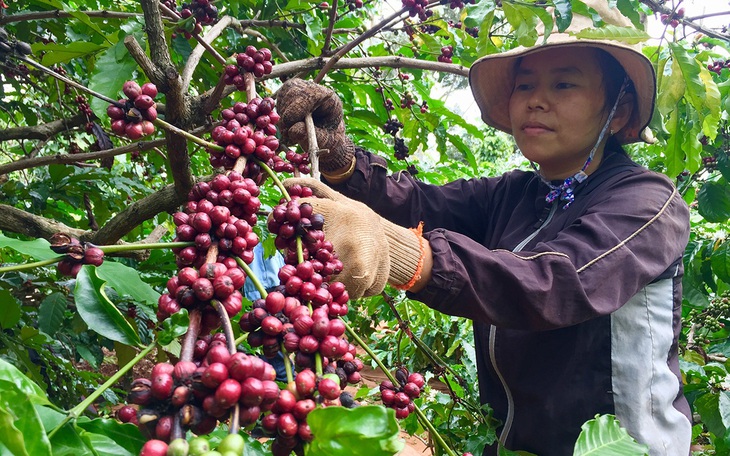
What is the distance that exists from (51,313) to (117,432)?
1771 millimetres

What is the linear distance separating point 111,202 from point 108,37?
1497 mm

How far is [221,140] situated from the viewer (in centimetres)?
116

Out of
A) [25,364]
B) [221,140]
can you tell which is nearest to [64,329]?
[25,364]

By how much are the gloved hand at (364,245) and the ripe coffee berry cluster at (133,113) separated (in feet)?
1.21

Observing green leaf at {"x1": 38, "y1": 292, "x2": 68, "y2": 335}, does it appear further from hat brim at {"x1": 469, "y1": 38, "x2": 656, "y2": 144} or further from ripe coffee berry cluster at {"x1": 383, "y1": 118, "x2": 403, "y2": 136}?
hat brim at {"x1": 469, "y1": 38, "x2": 656, "y2": 144}

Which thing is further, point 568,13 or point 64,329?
point 64,329

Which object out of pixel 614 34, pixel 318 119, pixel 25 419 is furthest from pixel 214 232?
pixel 614 34

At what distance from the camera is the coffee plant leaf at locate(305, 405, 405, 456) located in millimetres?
550

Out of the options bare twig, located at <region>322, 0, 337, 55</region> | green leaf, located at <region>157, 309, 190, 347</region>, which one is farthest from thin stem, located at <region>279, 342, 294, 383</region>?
bare twig, located at <region>322, 0, 337, 55</region>

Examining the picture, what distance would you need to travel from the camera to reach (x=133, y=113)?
0.99 m

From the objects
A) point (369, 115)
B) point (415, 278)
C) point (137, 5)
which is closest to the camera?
point (415, 278)

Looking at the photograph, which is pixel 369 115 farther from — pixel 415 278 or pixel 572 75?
pixel 415 278

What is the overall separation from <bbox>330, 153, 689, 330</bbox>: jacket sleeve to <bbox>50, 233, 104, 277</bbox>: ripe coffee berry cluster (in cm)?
86

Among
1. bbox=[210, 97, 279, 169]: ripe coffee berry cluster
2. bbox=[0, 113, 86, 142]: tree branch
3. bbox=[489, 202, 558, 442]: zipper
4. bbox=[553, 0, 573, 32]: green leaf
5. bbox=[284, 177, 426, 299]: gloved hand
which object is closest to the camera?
bbox=[210, 97, 279, 169]: ripe coffee berry cluster
